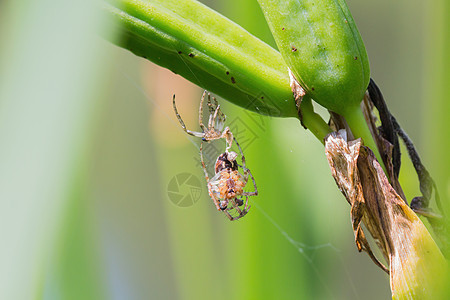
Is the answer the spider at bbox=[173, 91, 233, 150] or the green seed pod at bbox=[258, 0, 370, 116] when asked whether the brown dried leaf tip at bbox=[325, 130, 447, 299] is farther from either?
the spider at bbox=[173, 91, 233, 150]

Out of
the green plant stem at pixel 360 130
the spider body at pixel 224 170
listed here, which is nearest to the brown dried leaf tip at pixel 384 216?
the green plant stem at pixel 360 130

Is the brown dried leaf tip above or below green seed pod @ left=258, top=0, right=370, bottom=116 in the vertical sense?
below

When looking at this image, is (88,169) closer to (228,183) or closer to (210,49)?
(228,183)

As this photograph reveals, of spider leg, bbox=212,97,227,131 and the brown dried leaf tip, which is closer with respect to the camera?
the brown dried leaf tip

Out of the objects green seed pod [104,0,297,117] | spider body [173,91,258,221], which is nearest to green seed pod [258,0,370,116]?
green seed pod [104,0,297,117]

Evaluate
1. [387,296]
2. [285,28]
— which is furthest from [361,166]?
[387,296]

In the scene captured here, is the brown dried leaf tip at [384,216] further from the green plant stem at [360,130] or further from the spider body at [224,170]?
the spider body at [224,170]

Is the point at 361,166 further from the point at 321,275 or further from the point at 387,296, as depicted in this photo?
the point at 387,296
